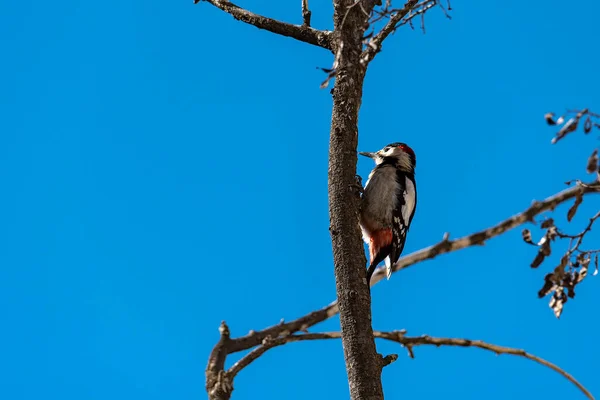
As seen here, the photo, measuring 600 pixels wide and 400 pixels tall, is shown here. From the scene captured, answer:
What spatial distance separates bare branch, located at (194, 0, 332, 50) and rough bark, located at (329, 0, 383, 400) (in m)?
0.27

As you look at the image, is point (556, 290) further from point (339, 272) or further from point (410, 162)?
Result: point (410, 162)

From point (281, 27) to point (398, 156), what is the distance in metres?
2.18

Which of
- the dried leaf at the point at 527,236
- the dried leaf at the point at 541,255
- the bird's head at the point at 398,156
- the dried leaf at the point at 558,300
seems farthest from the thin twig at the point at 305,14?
the bird's head at the point at 398,156

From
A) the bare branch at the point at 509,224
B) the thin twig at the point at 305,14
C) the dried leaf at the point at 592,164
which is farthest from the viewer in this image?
the thin twig at the point at 305,14

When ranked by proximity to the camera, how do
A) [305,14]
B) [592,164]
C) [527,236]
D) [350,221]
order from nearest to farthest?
[592,164], [527,236], [350,221], [305,14]

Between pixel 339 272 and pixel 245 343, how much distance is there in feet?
1.91

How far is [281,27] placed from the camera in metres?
3.82

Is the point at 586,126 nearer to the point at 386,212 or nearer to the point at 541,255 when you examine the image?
the point at 541,255

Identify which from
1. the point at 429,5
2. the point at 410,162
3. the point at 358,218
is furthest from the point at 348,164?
the point at 410,162

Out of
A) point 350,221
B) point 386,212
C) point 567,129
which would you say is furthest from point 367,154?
point 567,129

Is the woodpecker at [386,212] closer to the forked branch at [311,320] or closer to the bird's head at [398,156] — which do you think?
the bird's head at [398,156]

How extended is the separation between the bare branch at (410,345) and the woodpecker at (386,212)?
6.80 feet

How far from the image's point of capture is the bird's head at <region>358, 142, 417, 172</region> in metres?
5.68

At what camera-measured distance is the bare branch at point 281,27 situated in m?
3.63
